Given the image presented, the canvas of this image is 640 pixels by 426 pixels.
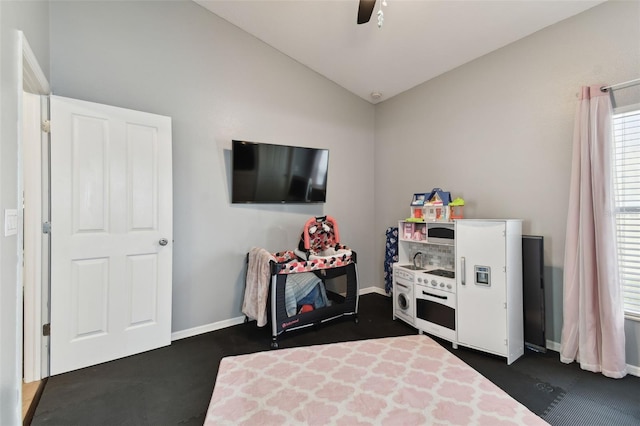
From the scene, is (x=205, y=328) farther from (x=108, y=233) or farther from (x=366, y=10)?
(x=366, y=10)

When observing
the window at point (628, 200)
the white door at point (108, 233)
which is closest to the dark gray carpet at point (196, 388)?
the white door at point (108, 233)

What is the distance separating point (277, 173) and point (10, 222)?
219cm

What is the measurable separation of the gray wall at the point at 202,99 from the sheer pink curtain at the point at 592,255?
2537 mm

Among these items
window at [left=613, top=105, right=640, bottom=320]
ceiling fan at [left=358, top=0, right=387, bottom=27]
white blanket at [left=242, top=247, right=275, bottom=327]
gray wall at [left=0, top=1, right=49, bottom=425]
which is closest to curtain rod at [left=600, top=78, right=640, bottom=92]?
window at [left=613, top=105, right=640, bottom=320]

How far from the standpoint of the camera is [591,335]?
7.35 ft

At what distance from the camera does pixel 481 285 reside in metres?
2.54

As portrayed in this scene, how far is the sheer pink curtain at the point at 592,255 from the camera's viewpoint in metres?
2.15

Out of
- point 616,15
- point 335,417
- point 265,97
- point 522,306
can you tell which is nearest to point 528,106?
point 616,15

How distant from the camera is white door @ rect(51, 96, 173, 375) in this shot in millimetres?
2205

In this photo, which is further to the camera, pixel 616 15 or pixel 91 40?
pixel 91 40

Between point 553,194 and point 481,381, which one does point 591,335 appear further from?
point 481,381

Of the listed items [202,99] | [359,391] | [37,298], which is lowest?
[359,391]

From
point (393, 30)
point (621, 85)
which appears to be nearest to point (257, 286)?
point (393, 30)

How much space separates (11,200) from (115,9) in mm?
2049
